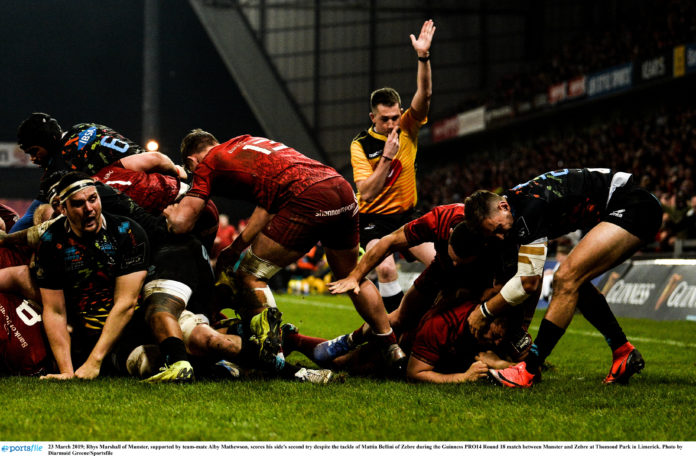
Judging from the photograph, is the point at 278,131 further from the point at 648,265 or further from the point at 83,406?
the point at 83,406

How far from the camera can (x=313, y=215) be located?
519cm

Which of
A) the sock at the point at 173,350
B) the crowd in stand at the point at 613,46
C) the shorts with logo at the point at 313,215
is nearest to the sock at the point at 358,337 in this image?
the shorts with logo at the point at 313,215

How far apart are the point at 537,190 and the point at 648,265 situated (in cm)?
774

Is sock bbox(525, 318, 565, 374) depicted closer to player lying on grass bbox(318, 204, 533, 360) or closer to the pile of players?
the pile of players

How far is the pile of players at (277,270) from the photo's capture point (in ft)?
16.9

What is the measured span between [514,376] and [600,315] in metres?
1.03

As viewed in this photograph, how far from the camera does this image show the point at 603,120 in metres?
27.0

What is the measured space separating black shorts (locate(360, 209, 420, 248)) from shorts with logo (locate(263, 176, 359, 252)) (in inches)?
71.2

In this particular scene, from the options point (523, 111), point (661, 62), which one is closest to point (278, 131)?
point (523, 111)

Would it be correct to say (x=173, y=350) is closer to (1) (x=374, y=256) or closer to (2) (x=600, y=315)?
(1) (x=374, y=256)

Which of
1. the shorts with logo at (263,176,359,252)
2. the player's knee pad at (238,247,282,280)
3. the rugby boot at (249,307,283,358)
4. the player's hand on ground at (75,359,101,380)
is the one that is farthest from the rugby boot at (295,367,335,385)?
the player's hand on ground at (75,359,101,380)

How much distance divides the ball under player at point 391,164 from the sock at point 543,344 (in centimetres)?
187

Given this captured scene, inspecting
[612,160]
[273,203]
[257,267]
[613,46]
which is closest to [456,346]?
[257,267]
